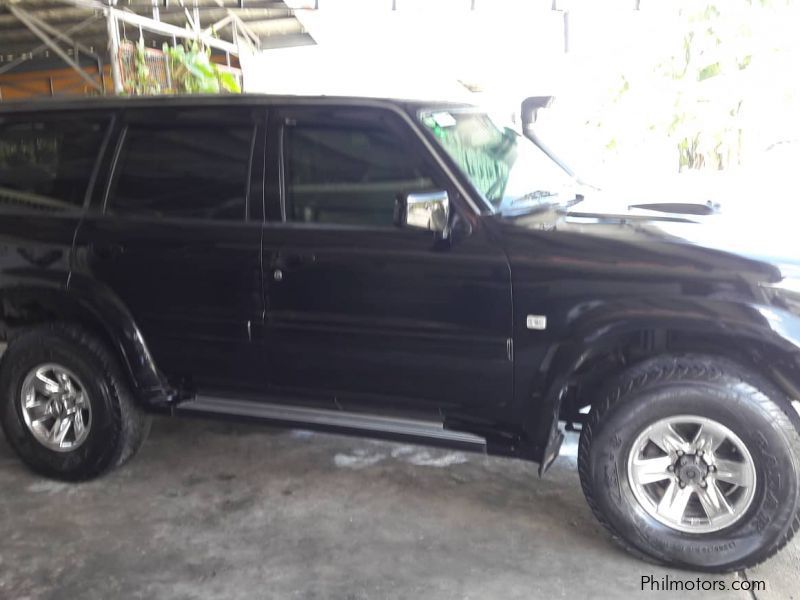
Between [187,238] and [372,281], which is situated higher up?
[187,238]

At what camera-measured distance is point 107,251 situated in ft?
12.1

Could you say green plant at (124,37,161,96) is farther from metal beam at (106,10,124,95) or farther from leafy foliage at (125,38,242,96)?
metal beam at (106,10,124,95)

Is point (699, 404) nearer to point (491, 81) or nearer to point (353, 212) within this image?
point (353, 212)

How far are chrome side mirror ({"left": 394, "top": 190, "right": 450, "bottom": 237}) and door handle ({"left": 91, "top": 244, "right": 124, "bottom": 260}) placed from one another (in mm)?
1483

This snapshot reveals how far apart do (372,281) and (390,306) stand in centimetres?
13

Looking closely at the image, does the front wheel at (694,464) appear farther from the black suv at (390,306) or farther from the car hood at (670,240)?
the car hood at (670,240)

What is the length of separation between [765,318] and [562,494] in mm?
1506

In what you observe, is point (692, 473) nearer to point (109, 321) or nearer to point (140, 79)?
point (109, 321)

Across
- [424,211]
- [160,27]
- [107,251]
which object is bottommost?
[107,251]

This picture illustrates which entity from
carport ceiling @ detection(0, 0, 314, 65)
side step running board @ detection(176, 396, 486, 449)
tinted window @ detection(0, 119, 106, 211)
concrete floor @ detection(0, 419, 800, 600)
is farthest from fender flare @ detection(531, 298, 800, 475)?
carport ceiling @ detection(0, 0, 314, 65)

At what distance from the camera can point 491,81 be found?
10617 mm

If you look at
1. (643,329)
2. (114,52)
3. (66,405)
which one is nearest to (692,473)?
(643,329)

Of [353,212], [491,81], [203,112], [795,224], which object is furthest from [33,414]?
[491,81]

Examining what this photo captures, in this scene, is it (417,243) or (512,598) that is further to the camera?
(417,243)
